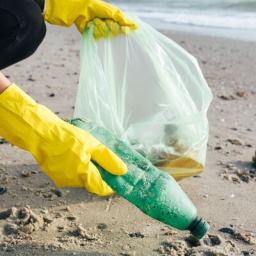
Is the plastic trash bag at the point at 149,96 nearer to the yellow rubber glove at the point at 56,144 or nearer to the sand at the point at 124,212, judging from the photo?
the sand at the point at 124,212

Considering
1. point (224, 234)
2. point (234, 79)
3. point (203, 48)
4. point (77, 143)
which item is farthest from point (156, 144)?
point (203, 48)

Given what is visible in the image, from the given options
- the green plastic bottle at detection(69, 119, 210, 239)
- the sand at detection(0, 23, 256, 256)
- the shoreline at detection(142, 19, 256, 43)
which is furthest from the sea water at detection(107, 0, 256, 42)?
the green plastic bottle at detection(69, 119, 210, 239)

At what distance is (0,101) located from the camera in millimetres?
1641

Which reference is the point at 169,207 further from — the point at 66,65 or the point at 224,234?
the point at 66,65

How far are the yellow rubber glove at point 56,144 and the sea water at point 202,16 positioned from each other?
5.25m

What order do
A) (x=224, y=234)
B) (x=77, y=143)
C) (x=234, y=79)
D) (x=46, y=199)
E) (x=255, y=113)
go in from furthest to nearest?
(x=234, y=79) < (x=255, y=113) < (x=46, y=199) < (x=224, y=234) < (x=77, y=143)

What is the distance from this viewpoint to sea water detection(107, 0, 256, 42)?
7.61 meters

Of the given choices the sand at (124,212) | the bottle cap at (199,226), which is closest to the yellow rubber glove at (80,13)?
the sand at (124,212)

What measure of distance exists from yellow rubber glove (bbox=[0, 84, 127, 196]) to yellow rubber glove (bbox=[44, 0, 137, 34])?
50cm

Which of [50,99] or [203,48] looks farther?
[203,48]

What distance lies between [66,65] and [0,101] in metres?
3.17

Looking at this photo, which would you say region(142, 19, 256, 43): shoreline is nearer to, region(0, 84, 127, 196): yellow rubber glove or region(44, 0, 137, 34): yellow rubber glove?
region(44, 0, 137, 34): yellow rubber glove

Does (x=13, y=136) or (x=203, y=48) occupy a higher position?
(x=13, y=136)

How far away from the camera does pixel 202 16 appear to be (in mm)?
9266
